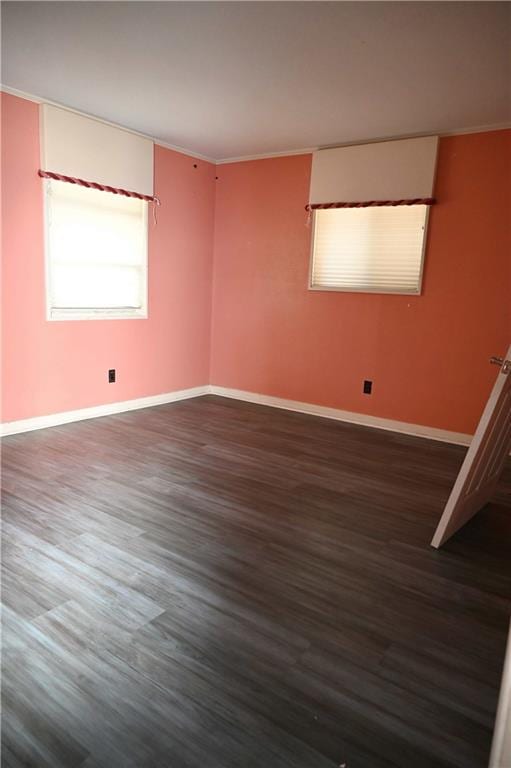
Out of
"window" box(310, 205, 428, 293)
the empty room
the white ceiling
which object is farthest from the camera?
"window" box(310, 205, 428, 293)

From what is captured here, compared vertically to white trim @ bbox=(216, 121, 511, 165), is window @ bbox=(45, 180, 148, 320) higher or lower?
lower

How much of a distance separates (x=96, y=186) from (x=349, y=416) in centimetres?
303

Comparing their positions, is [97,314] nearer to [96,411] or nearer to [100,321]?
[100,321]

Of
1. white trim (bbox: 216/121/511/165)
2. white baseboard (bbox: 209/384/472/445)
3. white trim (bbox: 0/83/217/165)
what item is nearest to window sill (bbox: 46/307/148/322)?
white baseboard (bbox: 209/384/472/445)

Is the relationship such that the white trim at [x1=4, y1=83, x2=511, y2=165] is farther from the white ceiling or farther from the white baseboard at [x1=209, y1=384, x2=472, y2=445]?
the white baseboard at [x1=209, y1=384, x2=472, y2=445]

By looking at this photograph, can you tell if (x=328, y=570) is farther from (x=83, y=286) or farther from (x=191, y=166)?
(x=191, y=166)

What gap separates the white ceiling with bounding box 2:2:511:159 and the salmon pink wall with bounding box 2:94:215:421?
63cm

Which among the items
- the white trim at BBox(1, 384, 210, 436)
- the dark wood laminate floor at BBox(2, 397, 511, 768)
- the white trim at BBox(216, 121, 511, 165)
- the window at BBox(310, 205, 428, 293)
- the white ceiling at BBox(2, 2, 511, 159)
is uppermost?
the white trim at BBox(216, 121, 511, 165)

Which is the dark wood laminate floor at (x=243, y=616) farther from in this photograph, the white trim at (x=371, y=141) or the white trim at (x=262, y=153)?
the white trim at (x=371, y=141)

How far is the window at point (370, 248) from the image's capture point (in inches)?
165

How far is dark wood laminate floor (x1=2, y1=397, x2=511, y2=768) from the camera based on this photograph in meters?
1.36

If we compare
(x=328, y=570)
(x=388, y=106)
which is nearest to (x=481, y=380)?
(x=388, y=106)

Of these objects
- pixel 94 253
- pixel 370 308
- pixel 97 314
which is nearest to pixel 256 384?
pixel 370 308

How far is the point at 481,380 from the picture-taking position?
3998 millimetres
